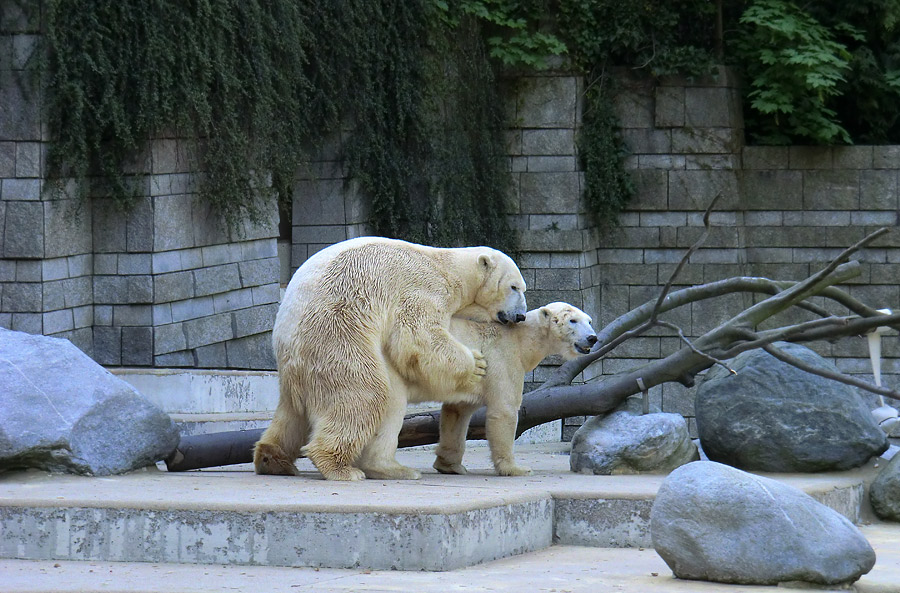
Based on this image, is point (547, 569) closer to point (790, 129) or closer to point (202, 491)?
point (202, 491)

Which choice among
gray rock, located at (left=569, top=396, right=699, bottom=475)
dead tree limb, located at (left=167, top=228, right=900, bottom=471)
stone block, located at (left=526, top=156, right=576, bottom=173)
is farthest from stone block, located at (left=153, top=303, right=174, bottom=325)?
stone block, located at (left=526, top=156, right=576, bottom=173)

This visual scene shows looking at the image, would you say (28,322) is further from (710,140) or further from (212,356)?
(710,140)

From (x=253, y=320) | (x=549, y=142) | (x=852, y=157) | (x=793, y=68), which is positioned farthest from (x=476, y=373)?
(x=852, y=157)

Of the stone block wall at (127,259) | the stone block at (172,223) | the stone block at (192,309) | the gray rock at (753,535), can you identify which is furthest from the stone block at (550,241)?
the gray rock at (753,535)

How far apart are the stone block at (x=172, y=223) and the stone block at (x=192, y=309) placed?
458 mm

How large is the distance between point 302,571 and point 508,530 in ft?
3.14

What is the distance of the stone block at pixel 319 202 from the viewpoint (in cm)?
1109

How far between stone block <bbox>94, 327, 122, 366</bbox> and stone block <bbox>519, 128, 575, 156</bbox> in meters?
5.14

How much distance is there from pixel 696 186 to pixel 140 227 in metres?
6.26

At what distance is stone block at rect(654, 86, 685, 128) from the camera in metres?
12.5

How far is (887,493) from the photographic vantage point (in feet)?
21.3

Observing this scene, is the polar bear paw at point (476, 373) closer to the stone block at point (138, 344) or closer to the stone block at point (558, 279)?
the stone block at point (138, 344)

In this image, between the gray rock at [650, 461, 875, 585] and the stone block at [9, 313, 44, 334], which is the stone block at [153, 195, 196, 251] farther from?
the gray rock at [650, 461, 875, 585]

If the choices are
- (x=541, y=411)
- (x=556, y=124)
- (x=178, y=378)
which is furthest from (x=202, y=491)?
(x=556, y=124)
